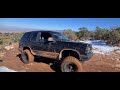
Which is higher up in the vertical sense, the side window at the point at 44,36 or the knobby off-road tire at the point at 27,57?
the side window at the point at 44,36

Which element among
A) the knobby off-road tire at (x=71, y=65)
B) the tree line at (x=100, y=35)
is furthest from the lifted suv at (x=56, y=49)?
the tree line at (x=100, y=35)

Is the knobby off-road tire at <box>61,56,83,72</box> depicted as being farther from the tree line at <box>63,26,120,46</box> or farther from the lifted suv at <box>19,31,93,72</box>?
the tree line at <box>63,26,120,46</box>

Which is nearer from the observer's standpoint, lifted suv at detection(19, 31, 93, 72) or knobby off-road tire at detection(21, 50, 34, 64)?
lifted suv at detection(19, 31, 93, 72)

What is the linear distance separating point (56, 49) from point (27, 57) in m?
1.99

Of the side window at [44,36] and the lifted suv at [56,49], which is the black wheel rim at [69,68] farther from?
the side window at [44,36]

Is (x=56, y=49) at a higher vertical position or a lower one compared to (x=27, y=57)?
Answer: higher

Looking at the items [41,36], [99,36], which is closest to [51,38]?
[41,36]

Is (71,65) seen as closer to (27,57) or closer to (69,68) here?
(69,68)

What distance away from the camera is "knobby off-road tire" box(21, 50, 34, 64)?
818 cm

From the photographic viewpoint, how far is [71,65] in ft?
22.1

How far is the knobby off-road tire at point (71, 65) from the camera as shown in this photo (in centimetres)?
656

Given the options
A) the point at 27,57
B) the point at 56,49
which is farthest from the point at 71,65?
the point at 27,57

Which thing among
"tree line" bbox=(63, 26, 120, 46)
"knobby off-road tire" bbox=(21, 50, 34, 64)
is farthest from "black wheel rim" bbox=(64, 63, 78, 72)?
"tree line" bbox=(63, 26, 120, 46)
